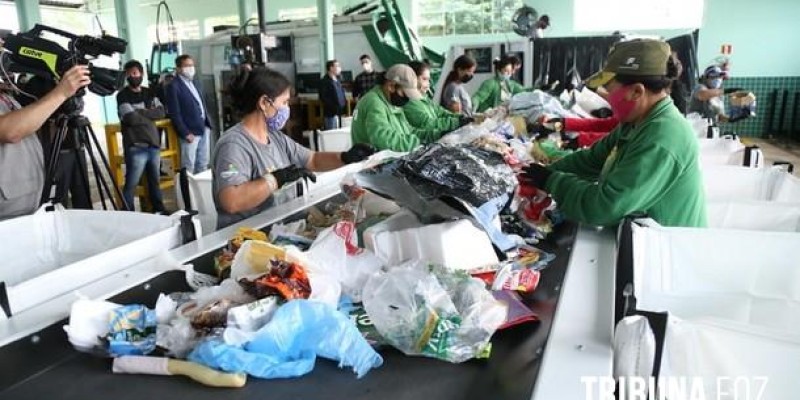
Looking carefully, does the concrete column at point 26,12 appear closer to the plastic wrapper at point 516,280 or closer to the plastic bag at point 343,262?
the plastic bag at point 343,262

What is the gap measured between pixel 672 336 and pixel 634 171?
22.6 inches

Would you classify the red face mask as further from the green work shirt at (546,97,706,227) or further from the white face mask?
the white face mask

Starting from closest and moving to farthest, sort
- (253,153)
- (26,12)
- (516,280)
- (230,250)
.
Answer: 1. (516,280)
2. (230,250)
3. (253,153)
4. (26,12)

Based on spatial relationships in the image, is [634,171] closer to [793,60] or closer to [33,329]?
[33,329]

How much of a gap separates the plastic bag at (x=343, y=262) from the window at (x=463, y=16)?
10393 mm

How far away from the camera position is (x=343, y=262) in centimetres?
113

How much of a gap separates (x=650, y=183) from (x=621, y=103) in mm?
315

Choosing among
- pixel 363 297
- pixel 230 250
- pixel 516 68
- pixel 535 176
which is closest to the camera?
pixel 363 297

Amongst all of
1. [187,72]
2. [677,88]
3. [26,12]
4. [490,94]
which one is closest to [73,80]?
[677,88]

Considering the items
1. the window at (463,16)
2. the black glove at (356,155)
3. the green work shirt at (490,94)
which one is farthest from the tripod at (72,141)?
the window at (463,16)

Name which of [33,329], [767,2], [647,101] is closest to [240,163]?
[33,329]

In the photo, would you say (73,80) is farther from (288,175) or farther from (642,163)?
(642,163)

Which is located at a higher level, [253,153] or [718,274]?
[253,153]

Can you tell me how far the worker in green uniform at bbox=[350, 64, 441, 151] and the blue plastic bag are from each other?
201 centimetres
